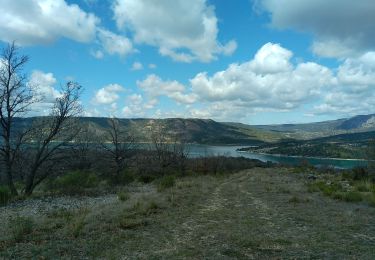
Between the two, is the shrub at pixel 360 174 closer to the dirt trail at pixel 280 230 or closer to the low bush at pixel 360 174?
the low bush at pixel 360 174

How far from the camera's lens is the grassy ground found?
33.2 feet

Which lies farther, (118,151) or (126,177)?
(118,151)

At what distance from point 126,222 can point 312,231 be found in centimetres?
616

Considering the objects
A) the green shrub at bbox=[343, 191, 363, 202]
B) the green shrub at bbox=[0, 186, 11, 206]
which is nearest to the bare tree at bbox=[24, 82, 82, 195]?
the green shrub at bbox=[0, 186, 11, 206]

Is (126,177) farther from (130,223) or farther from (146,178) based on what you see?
(130,223)

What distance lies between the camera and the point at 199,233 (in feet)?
41.5

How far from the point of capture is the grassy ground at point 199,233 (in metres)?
10.1

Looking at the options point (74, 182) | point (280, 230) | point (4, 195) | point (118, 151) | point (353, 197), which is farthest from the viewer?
point (118, 151)

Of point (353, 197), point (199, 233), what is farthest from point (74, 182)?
point (199, 233)

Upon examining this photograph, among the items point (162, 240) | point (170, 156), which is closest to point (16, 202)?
point (162, 240)

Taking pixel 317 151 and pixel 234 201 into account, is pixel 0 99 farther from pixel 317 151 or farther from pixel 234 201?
pixel 317 151

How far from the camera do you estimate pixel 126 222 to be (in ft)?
45.8

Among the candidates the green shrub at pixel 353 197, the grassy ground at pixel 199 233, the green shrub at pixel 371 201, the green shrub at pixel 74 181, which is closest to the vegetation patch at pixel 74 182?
the green shrub at pixel 74 181

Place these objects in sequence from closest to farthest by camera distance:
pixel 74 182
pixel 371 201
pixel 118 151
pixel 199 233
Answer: pixel 199 233 → pixel 371 201 → pixel 74 182 → pixel 118 151
